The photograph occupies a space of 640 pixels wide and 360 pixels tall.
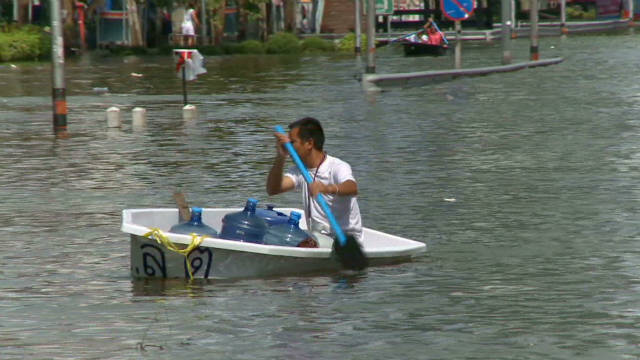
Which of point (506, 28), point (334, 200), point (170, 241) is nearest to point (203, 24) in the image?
point (506, 28)

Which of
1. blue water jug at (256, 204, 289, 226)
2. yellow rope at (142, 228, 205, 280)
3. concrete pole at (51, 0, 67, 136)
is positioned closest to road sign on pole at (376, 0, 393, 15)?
concrete pole at (51, 0, 67, 136)

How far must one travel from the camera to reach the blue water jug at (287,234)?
11102mm

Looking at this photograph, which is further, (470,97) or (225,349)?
(470,97)

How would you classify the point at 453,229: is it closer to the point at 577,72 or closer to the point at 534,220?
the point at 534,220

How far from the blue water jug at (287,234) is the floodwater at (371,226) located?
0.35 m

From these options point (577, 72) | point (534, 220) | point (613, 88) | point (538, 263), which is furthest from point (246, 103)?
point (538, 263)

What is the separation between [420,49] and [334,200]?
42833 mm

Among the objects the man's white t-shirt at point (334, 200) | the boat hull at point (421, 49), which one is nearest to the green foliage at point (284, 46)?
the boat hull at point (421, 49)

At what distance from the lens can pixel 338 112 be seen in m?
27.6

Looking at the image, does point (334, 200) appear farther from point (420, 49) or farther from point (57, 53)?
point (420, 49)

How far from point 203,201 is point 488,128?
9.05 meters

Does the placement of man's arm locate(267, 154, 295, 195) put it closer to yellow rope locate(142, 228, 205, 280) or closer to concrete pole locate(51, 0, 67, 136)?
yellow rope locate(142, 228, 205, 280)

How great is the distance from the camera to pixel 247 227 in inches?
440

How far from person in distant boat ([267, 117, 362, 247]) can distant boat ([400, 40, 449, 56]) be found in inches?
1668
